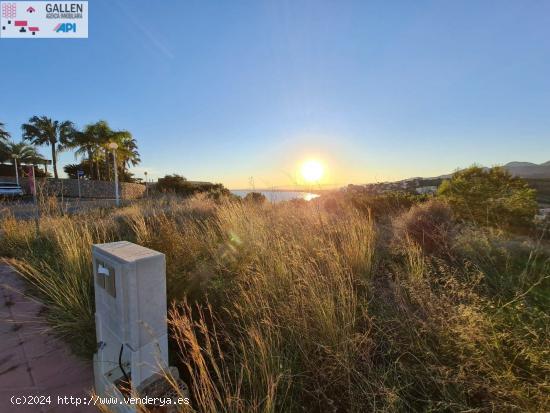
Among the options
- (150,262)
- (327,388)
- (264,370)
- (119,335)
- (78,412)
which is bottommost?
(78,412)

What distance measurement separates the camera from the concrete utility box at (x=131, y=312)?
1.30 m

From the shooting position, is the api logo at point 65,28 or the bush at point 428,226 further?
the api logo at point 65,28

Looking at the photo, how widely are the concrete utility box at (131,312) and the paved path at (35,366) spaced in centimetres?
36

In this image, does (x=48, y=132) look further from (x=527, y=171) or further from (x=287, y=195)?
(x=527, y=171)

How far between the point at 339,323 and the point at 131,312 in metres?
1.30

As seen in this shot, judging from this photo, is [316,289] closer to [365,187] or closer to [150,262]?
[150,262]

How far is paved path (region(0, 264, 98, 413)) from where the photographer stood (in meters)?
1.68

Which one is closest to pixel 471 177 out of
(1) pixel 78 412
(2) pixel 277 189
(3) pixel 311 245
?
(2) pixel 277 189

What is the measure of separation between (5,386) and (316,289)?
230 cm

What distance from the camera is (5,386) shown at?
1.73m

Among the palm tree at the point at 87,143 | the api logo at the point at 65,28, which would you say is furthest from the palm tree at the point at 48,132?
the api logo at the point at 65,28

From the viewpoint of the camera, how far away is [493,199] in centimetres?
528

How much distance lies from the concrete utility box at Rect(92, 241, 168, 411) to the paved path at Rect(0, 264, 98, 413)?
0.36 meters

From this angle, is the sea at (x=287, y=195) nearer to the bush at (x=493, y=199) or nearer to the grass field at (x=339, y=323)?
the grass field at (x=339, y=323)
